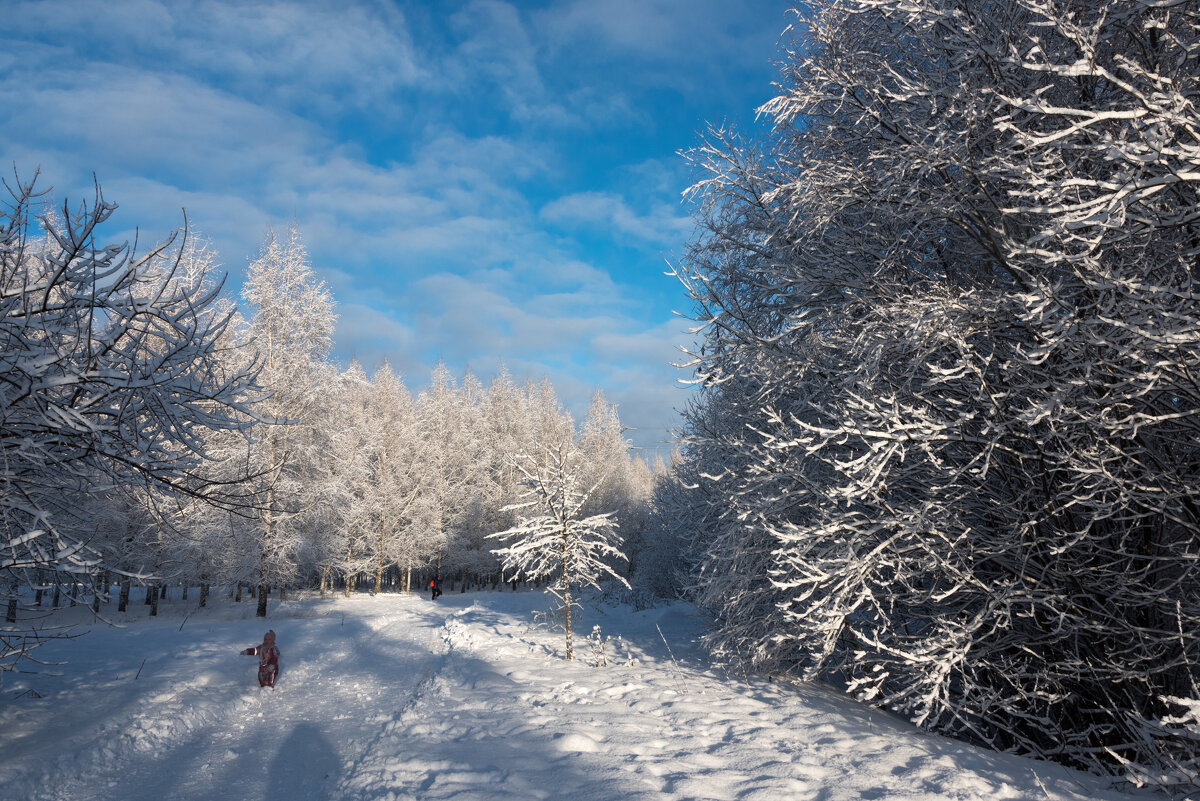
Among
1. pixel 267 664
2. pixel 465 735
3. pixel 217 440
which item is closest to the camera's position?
pixel 465 735

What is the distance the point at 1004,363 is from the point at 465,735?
258 inches

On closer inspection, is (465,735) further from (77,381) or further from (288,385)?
(288,385)

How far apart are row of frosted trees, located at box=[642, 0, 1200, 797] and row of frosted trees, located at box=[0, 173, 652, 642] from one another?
3440 millimetres

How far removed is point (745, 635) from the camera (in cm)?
788

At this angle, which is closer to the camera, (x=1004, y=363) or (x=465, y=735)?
(x=1004, y=363)

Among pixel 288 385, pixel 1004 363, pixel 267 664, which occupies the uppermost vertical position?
pixel 288 385

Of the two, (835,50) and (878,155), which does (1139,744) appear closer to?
(878,155)

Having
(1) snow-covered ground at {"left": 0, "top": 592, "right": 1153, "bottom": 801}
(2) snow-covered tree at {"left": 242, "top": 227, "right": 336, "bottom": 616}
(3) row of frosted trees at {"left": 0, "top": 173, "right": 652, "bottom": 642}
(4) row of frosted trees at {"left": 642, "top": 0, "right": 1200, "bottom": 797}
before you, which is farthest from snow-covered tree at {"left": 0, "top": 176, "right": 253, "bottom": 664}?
(2) snow-covered tree at {"left": 242, "top": 227, "right": 336, "bottom": 616}

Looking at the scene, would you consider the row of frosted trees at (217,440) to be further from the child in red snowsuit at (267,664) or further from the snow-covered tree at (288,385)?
the child in red snowsuit at (267,664)

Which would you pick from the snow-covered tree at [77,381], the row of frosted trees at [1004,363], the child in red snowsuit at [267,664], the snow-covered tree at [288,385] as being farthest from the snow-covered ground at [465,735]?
the snow-covered tree at [288,385]

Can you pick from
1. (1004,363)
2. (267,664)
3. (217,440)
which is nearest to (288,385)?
(217,440)

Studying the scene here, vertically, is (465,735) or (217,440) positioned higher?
(217,440)

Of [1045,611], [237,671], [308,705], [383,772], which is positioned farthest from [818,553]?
[237,671]

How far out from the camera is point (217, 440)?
1770cm
